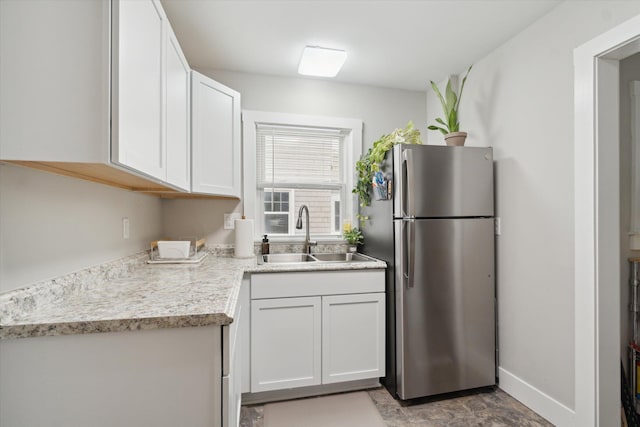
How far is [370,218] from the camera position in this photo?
2.49m

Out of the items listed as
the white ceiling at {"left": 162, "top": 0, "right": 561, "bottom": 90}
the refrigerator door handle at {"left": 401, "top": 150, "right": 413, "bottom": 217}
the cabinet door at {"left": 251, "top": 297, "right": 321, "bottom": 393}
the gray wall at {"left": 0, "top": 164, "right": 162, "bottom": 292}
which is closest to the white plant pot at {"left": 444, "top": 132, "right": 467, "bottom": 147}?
the refrigerator door handle at {"left": 401, "top": 150, "right": 413, "bottom": 217}

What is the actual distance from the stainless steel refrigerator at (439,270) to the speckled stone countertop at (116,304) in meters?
1.12

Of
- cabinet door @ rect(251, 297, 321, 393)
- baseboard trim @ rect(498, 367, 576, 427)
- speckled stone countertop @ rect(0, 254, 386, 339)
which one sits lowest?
baseboard trim @ rect(498, 367, 576, 427)

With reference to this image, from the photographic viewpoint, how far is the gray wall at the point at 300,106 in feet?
8.32

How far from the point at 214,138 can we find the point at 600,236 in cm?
231

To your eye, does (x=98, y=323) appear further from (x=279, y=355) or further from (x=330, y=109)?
(x=330, y=109)

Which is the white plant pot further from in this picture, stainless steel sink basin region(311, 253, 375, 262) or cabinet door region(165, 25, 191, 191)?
cabinet door region(165, 25, 191, 191)

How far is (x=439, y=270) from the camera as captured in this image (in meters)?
2.01

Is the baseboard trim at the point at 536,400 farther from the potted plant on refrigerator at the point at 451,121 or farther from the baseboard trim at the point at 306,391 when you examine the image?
the potted plant on refrigerator at the point at 451,121

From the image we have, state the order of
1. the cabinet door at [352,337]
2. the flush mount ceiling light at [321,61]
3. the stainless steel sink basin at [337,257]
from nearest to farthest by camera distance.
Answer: the cabinet door at [352,337]
the flush mount ceiling light at [321,61]
the stainless steel sink basin at [337,257]

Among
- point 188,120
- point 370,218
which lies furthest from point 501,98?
point 188,120

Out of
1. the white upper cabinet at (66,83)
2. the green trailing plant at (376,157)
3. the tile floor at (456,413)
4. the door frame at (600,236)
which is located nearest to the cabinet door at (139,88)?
the white upper cabinet at (66,83)

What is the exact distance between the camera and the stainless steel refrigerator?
6.47 feet

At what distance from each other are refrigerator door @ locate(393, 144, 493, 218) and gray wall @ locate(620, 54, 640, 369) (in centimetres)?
68
